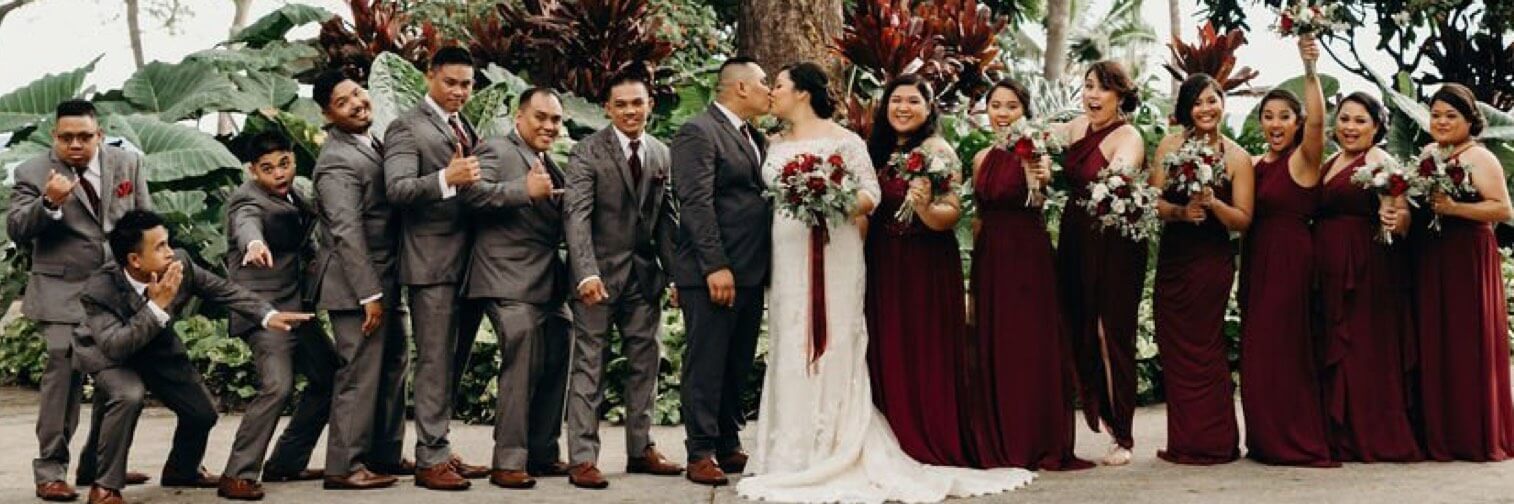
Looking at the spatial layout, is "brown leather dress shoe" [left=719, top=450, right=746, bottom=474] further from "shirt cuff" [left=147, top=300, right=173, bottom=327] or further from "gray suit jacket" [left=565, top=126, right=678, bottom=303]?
"shirt cuff" [left=147, top=300, right=173, bottom=327]

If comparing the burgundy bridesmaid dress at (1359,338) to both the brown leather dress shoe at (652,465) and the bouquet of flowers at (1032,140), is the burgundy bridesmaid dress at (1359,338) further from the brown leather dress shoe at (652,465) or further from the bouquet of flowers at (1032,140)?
the brown leather dress shoe at (652,465)

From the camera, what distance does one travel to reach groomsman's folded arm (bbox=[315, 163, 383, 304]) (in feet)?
23.7

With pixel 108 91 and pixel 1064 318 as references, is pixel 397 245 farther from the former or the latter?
pixel 108 91

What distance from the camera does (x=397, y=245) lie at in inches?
295

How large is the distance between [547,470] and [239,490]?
4.20ft

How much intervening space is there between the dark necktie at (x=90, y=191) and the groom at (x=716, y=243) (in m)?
2.35

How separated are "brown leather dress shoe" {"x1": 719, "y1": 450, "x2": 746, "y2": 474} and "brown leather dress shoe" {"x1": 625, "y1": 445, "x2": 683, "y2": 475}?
0.19 metres

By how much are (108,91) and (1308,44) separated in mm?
8933

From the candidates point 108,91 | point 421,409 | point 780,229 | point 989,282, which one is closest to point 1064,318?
point 989,282

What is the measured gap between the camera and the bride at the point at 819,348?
7249mm

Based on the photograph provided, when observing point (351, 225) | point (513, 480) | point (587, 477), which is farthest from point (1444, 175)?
point (351, 225)

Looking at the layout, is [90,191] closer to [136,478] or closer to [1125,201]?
[136,478]

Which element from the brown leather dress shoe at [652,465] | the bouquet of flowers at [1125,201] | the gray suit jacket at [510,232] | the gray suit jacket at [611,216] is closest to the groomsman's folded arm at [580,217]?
the gray suit jacket at [611,216]

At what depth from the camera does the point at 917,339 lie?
752 cm
